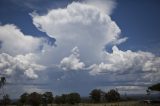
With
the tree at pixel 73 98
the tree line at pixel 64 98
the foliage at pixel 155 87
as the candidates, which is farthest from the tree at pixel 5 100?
the foliage at pixel 155 87

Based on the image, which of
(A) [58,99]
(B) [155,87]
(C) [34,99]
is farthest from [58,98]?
(B) [155,87]

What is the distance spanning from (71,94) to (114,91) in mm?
23278

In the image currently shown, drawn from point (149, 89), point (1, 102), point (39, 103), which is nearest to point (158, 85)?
point (149, 89)

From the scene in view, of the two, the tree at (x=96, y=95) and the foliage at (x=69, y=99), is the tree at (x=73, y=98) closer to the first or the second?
the foliage at (x=69, y=99)

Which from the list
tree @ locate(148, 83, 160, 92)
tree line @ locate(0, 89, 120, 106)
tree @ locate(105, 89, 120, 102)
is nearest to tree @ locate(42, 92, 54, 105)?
tree line @ locate(0, 89, 120, 106)

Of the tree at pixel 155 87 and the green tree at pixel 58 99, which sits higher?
the green tree at pixel 58 99

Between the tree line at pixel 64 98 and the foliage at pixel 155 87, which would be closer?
the foliage at pixel 155 87

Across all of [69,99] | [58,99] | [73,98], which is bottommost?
[69,99]

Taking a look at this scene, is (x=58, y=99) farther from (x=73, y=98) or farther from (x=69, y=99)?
(x=73, y=98)

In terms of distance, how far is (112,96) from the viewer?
142500mm

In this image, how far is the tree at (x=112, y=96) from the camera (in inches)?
5571

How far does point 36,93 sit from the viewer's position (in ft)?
396

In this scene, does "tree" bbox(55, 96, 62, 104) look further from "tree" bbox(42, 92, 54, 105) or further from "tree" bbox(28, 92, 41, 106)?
→ "tree" bbox(28, 92, 41, 106)

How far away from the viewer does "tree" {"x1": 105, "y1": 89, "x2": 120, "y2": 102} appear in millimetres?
141500
